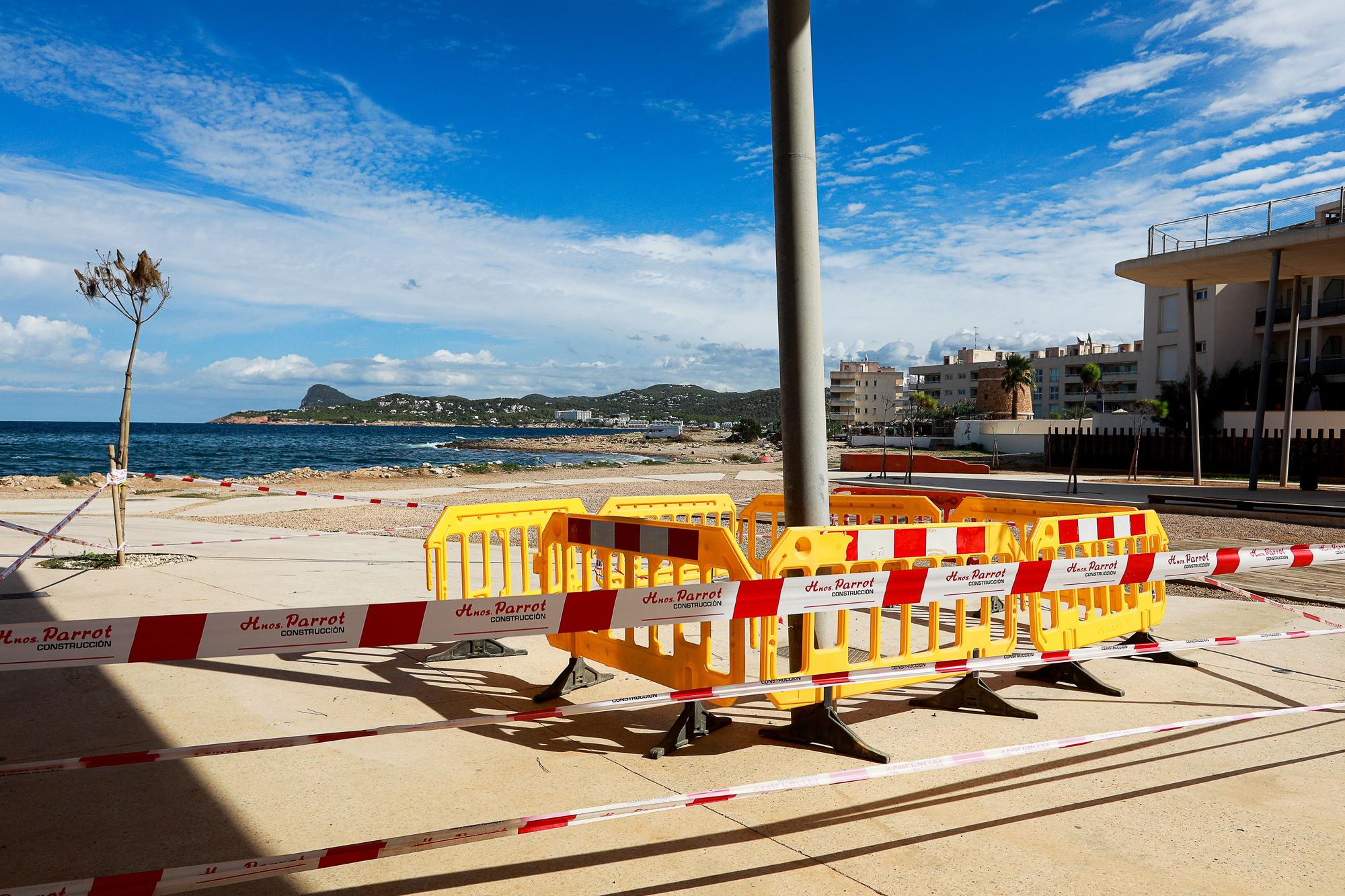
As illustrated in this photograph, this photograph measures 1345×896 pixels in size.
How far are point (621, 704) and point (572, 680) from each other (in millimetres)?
1724

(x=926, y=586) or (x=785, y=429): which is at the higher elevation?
(x=785, y=429)

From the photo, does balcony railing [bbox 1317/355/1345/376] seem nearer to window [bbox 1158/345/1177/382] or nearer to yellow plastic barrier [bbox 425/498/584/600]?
window [bbox 1158/345/1177/382]

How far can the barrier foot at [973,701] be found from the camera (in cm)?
511

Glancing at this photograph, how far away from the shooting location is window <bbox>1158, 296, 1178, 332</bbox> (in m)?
50.7

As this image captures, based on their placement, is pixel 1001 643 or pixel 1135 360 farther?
pixel 1135 360

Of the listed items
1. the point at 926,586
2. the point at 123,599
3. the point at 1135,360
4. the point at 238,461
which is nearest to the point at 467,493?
the point at 123,599

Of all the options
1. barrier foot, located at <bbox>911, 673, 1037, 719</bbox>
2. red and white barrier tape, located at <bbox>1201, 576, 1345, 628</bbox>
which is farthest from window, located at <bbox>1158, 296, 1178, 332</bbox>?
barrier foot, located at <bbox>911, 673, 1037, 719</bbox>

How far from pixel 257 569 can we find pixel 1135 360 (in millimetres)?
107638

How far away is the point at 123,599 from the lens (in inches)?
318

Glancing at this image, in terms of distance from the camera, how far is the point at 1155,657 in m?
6.45

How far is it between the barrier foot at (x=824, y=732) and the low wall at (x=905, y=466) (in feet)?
91.8

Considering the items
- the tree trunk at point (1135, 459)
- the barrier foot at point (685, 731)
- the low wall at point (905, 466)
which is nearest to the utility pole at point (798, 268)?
the barrier foot at point (685, 731)

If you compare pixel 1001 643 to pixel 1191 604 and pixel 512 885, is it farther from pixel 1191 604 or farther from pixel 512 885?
pixel 1191 604

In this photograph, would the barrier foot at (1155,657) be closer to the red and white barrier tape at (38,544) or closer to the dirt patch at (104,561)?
the red and white barrier tape at (38,544)
